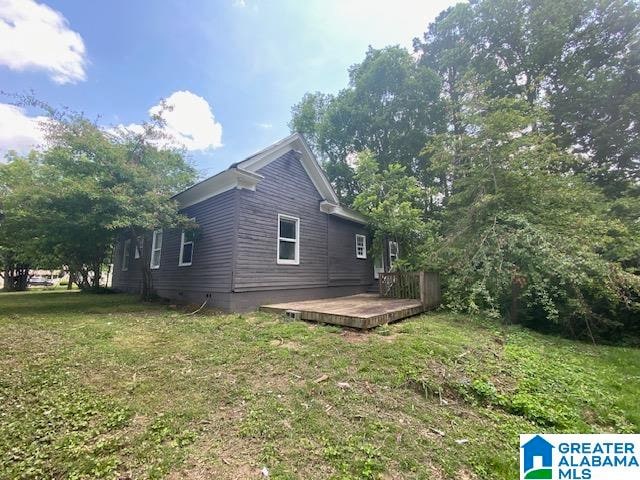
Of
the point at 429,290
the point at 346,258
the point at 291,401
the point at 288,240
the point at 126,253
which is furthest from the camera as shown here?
the point at 126,253

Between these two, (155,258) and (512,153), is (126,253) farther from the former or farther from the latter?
(512,153)

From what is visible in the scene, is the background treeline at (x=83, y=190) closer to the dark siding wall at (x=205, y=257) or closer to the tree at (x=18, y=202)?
the tree at (x=18, y=202)

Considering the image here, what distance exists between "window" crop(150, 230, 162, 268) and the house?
0.14 feet

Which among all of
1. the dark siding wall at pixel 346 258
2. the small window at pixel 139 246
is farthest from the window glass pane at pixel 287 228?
the small window at pixel 139 246

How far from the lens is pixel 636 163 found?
12984 millimetres

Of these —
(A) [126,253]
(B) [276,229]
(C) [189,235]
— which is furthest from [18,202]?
(B) [276,229]

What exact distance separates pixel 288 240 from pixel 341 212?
296 centimetres

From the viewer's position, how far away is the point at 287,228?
372 inches

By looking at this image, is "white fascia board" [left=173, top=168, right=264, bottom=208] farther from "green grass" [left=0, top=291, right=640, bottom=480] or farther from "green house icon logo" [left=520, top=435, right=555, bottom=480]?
"green house icon logo" [left=520, top=435, right=555, bottom=480]

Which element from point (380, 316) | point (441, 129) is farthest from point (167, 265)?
point (441, 129)

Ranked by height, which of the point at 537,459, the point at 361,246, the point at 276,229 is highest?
the point at 276,229

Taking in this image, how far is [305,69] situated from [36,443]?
63.1ft

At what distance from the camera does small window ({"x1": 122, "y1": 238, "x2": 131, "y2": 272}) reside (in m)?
14.0

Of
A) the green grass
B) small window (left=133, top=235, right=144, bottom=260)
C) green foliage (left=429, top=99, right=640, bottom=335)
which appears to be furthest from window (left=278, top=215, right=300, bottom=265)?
small window (left=133, top=235, right=144, bottom=260)
